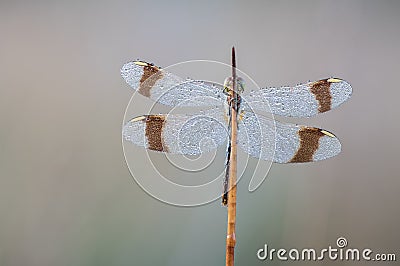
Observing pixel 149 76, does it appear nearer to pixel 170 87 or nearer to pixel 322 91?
pixel 170 87

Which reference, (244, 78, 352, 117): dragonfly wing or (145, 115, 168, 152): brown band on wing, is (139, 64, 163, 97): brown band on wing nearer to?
(145, 115, 168, 152): brown band on wing

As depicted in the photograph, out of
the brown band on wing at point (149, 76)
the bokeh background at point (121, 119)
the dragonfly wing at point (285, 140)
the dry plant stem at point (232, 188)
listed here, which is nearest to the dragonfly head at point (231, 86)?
the dry plant stem at point (232, 188)

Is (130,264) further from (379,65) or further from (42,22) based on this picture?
(379,65)

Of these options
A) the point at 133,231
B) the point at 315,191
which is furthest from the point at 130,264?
the point at 315,191

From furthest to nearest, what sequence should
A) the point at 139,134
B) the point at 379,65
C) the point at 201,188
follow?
the point at 379,65
the point at 201,188
the point at 139,134

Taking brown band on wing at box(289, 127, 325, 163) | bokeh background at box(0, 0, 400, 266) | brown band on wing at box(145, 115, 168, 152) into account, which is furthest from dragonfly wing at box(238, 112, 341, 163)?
bokeh background at box(0, 0, 400, 266)

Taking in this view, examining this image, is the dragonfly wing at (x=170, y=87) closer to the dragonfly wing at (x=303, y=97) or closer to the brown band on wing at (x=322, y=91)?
the dragonfly wing at (x=303, y=97)
